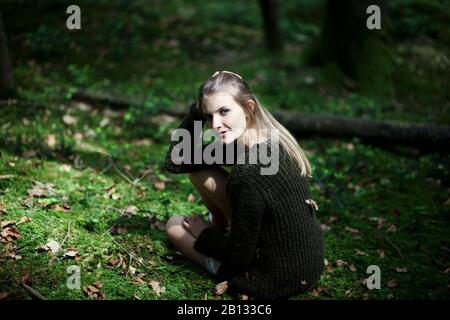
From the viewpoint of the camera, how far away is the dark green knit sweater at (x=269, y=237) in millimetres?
2807

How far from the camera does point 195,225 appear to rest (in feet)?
10.8

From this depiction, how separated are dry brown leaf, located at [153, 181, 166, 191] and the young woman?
1398 millimetres

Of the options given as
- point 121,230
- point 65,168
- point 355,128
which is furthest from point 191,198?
point 355,128

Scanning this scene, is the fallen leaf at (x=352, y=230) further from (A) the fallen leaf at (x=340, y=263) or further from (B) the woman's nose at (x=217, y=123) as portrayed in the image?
(B) the woman's nose at (x=217, y=123)

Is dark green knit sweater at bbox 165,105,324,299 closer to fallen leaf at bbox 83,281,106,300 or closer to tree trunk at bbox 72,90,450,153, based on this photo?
fallen leaf at bbox 83,281,106,300

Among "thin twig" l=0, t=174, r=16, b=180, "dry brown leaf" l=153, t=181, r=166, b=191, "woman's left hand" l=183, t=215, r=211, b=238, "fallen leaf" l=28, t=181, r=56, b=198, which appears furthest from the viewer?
"dry brown leaf" l=153, t=181, r=166, b=191

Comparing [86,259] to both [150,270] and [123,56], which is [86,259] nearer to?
[150,270]

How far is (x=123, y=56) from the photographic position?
8.70 metres

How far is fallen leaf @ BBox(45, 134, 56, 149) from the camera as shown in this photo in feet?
16.0

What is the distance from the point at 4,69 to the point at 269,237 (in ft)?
13.6

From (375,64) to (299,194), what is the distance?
5.35 metres

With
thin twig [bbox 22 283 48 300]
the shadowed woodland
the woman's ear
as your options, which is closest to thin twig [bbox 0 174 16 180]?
the shadowed woodland

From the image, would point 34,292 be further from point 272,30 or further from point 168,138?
point 272,30

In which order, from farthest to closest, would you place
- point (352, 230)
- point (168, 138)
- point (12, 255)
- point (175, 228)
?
point (168, 138)
point (352, 230)
point (175, 228)
point (12, 255)
